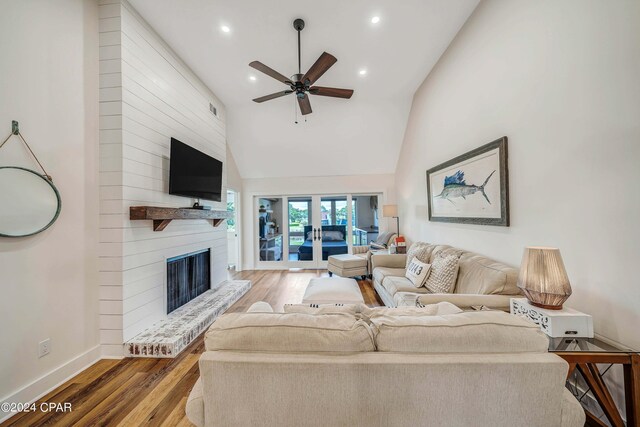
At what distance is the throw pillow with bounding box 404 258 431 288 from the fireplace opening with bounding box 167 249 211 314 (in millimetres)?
3016

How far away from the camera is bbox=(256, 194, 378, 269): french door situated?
6.07m

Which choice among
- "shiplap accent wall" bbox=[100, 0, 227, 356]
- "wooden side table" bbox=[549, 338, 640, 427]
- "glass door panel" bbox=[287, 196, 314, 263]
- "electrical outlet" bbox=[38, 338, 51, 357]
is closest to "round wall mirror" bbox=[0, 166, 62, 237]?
"shiplap accent wall" bbox=[100, 0, 227, 356]

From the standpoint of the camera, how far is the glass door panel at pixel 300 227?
6137mm

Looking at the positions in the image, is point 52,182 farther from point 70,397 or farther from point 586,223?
point 586,223

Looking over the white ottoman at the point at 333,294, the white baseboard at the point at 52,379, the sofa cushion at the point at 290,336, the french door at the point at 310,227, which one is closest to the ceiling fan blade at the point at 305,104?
the white ottoman at the point at 333,294

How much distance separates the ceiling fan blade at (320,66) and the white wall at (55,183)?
6.75 ft

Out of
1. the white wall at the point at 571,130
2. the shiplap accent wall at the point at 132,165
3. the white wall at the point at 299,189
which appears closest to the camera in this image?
the white wall at the point at 571,130

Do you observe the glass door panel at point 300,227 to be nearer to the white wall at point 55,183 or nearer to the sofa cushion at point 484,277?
the sofa cushion at point 484,277

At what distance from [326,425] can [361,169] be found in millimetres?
5344

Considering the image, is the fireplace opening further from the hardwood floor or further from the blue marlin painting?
the blue marlin painting

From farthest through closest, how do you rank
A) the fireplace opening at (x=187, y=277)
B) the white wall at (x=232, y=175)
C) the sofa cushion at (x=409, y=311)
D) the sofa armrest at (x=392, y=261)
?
the white wall at (x=232, y=175), the sofa armrest at (x=392, y=261), the fireplace opening at (x=187, y=277), the sofa cushion at (x=409, y=311)

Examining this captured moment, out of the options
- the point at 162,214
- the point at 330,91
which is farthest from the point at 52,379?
the point at 330,91

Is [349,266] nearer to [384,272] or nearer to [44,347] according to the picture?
[384,272]

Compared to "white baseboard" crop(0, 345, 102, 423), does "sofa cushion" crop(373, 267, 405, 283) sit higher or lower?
higher
